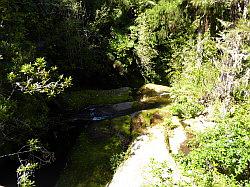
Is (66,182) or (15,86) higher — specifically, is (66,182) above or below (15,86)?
below

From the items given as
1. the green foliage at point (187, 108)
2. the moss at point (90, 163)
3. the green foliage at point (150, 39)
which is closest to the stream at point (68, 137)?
the moss at point (90, 163)

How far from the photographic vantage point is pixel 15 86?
30.1 ft

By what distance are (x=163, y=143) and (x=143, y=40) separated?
8.03 metres

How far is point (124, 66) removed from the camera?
703 inches

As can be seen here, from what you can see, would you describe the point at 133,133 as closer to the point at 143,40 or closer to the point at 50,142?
the point at 50,142

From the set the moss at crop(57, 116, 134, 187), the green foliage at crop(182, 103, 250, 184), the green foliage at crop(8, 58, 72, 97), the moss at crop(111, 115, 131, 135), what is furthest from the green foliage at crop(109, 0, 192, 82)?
the green foliage at crop(182, 103, 250, 184)

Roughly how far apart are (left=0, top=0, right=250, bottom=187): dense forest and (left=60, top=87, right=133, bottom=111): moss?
6 cm

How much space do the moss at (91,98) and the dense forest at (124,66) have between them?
0.19 ft

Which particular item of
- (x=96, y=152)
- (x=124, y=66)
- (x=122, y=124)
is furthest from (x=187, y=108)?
(x=124, y=66)

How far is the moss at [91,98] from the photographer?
1421cm

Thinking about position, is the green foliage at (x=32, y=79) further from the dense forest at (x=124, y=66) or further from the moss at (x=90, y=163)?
the moss at (x=90, y=163)

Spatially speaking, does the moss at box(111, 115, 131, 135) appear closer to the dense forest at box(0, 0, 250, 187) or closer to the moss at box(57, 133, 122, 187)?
the moss at box(57, 133, 122, 187)

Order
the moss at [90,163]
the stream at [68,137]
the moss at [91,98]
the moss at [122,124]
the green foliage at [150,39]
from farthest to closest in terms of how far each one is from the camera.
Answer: the green foliage at [150,39] < the moss at [91,98] < the moss at [122,124] < the stream at [68,137] < the moss at [90,163]

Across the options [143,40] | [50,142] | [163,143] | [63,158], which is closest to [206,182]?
[163,143]
